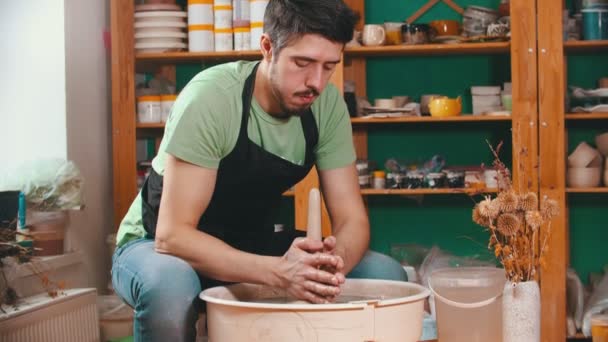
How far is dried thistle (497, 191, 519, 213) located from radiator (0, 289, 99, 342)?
1.45 meters

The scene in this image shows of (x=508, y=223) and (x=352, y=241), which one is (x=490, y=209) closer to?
(x=508, y=223)

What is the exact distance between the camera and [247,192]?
2.17 meters

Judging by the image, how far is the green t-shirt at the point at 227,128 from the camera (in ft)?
6.40

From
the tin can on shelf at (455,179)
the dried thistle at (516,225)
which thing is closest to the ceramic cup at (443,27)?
the tin can on shelf at (455,179)

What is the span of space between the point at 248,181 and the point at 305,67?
1.09 feet

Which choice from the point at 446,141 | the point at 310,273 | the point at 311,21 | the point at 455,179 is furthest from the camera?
the point at 446,141

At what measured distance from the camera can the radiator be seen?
265 cm

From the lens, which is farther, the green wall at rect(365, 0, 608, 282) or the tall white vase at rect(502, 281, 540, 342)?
the green wall at rect(365, 0, 608, 282)

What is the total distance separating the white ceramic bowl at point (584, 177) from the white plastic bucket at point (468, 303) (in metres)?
1.27

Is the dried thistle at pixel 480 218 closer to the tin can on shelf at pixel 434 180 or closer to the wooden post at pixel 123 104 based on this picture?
the tin can on shelf at pixel 434 180

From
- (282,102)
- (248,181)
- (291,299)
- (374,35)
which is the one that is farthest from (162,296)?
(374,35)

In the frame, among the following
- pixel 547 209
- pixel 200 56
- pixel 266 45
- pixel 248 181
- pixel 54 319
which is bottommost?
pixel 54 319

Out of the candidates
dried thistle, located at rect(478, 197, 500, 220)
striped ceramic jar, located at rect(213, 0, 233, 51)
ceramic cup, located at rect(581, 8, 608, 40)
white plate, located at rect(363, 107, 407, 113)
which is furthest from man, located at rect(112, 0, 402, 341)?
ceramic cup, located at rect(581, 8, 608, 40)

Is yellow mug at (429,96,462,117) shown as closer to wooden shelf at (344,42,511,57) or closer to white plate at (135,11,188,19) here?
wooden shelf at (344,42,511,57)
